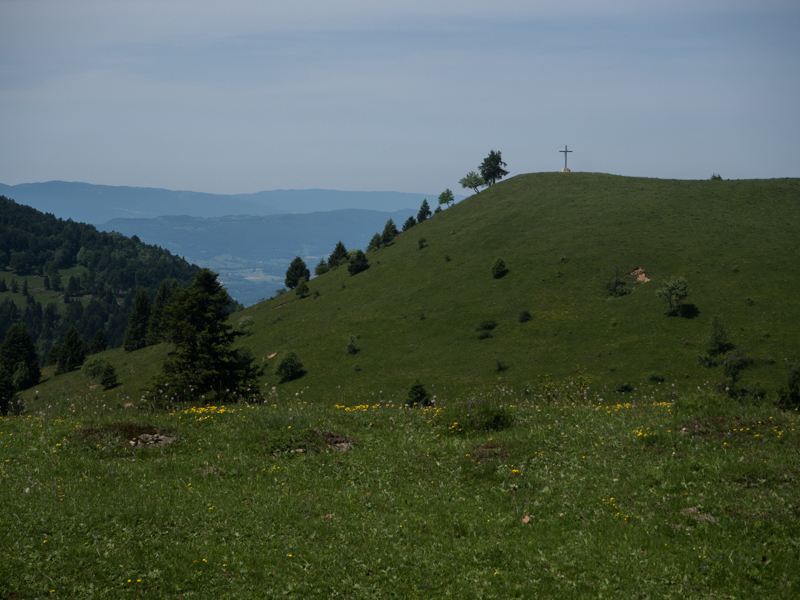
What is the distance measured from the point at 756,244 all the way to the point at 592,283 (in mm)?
26700

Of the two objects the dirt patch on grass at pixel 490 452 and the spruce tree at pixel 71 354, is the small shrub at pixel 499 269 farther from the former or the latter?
the spruce tree at pixel 71 354

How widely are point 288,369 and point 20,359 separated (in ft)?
259

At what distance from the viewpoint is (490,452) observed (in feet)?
35.4

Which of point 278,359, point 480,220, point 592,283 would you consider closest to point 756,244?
point 592,283

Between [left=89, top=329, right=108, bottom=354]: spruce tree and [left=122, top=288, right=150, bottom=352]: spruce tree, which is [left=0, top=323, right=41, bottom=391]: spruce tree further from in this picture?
[left=89, top=329, right=108, bottom=354]: spruce tree

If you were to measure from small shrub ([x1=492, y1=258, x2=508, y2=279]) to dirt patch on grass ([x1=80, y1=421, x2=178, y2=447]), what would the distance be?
276 ft

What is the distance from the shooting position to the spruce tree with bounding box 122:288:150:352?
→ 129375mm

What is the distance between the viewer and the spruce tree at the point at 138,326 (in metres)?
129

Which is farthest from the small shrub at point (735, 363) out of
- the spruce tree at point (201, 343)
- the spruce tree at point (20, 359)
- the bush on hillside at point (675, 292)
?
the spruce tree at point (20, 359)

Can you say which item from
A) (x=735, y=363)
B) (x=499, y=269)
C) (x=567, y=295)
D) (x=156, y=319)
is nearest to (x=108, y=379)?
(x=156, y=319)

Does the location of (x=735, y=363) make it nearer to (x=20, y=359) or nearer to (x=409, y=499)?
(x=409, y=499)

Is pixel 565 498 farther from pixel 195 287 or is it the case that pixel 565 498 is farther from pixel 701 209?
pixel 701 209

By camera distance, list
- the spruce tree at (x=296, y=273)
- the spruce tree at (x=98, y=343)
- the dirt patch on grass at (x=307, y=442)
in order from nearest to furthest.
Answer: the dirt patch on grass at (x=307, y=442) → the spruce tree at (x=296, y=273) → the spruce tree at (x=98, y=343)

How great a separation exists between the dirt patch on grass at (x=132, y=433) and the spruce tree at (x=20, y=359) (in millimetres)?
124694
